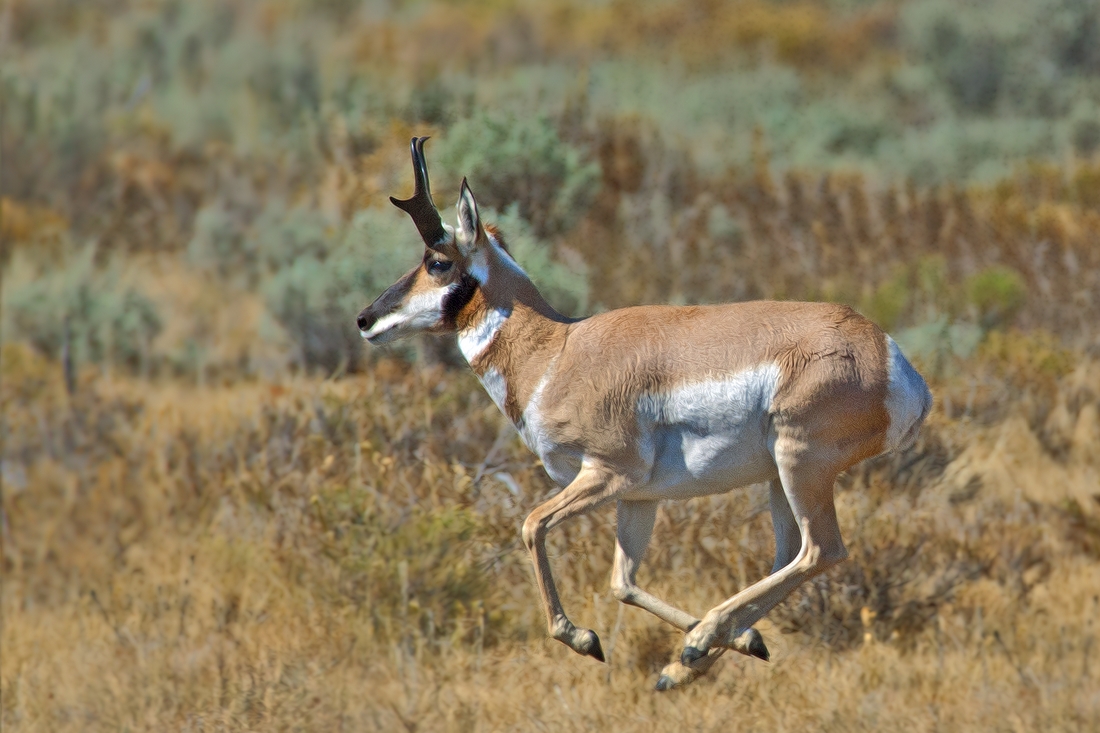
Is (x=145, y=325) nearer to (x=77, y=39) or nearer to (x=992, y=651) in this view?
(x=992, y=651)

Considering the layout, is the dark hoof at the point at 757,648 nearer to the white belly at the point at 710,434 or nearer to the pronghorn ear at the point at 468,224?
the white belly at the point at 710,434

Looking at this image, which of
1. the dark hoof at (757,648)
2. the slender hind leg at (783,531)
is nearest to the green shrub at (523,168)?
the slender hind leg at (783,531)

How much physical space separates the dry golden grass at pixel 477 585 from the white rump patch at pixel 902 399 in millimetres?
1593

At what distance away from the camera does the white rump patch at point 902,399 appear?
609 centimetres

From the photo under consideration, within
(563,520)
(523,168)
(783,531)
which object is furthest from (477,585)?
(523,168)

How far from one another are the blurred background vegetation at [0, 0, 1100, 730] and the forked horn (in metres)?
2.50

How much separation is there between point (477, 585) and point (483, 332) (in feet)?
8.15

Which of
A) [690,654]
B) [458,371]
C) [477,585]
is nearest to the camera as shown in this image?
[690,654]

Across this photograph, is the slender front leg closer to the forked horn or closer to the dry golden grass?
the dry golden grass

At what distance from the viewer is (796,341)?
20.0 ft

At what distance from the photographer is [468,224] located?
646cm

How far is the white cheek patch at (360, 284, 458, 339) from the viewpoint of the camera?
6.52 metres

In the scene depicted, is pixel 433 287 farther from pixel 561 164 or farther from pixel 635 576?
pixel 561 164

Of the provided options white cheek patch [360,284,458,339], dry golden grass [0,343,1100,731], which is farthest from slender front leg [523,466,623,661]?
white cheek patch [360,284,458,339]
